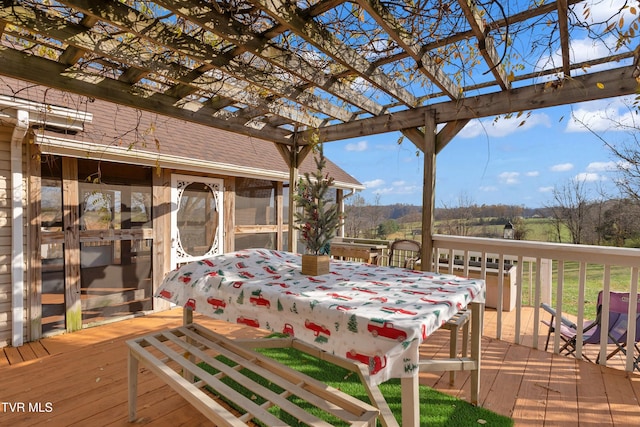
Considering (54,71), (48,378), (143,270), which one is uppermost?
(54,71)

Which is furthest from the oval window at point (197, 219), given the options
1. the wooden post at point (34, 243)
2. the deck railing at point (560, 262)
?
the deck railing at point (560, 262)

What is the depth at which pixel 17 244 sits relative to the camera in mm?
3385

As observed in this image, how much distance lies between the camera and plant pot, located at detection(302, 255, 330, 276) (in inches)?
85.1

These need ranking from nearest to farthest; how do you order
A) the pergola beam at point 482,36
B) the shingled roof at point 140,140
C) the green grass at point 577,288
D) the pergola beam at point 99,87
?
the pergola beam at point 482,36
the pergola beam at point 99,87
the shingled roof at point 140,140
the green grass at point 577,288

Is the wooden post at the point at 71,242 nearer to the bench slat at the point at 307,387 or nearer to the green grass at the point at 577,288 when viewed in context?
the bench slat at the point at 307,387

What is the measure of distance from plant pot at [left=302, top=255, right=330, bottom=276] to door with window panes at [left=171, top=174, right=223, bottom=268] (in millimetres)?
3297

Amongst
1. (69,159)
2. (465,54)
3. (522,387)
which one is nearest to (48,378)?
(69,159)

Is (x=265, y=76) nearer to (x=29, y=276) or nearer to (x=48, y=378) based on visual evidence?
(x=48, y=378)

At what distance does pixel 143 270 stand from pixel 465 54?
15.3 feet

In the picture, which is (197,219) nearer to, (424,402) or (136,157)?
(136,157)

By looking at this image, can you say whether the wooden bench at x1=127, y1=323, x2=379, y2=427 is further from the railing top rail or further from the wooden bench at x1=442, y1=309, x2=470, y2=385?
the railing top rail

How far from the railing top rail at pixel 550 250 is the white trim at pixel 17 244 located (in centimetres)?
449

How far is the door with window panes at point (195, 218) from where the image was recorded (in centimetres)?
479

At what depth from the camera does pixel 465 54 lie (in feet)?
8.37
